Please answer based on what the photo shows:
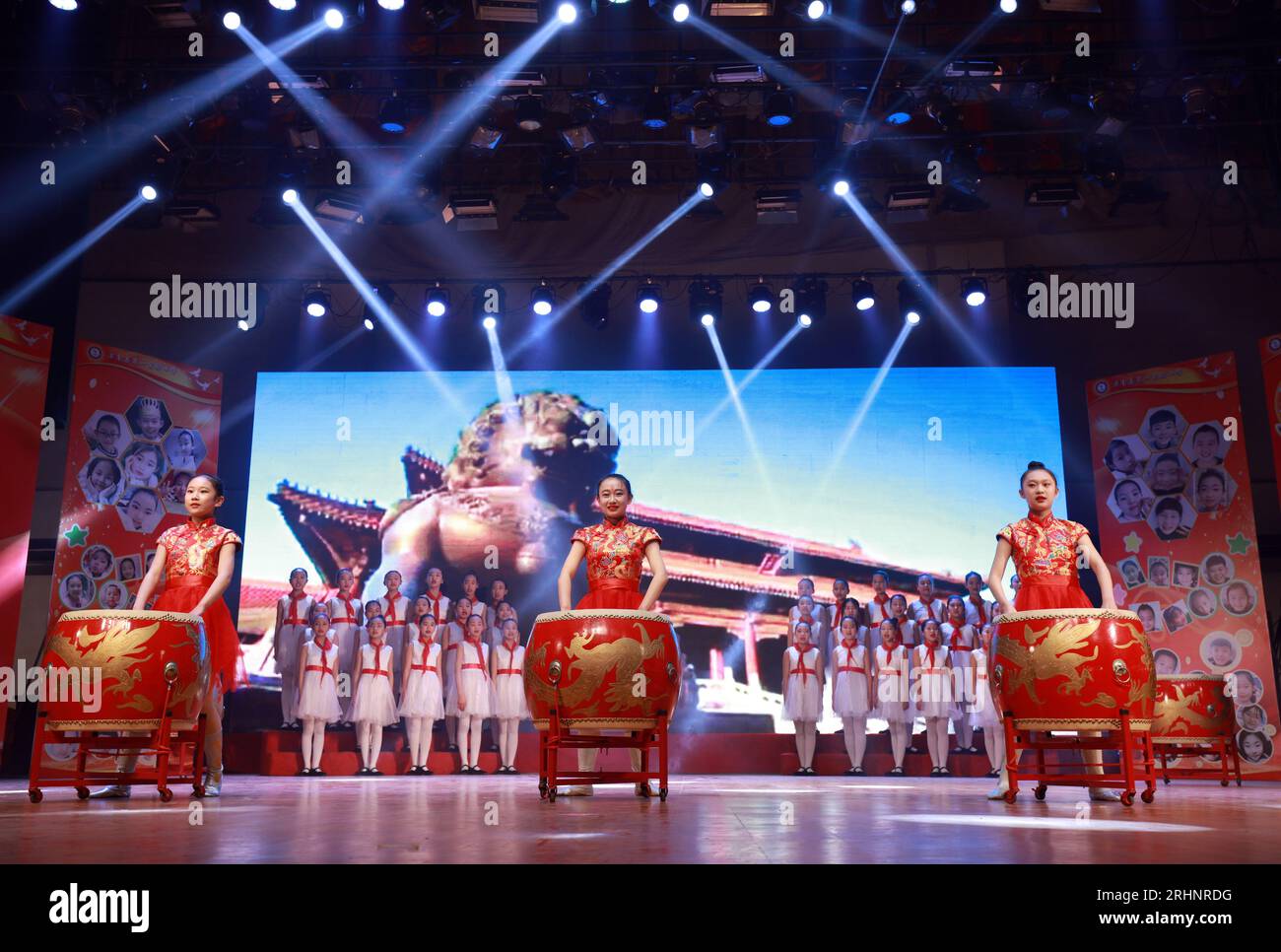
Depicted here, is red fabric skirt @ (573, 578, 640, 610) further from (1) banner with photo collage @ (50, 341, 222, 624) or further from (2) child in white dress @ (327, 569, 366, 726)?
(1) banner with photo collage @ (50, 341, 222, 624)

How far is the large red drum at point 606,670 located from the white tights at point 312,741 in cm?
581

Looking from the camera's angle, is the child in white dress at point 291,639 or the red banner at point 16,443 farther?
the child in white dress at point 291,639

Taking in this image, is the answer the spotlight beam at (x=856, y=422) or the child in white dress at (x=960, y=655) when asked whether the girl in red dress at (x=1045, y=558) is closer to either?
the child in white dress at (x=960, y=655)

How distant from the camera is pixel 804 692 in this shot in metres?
10.2

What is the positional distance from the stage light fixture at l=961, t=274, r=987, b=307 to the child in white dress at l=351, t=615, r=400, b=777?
6155mm

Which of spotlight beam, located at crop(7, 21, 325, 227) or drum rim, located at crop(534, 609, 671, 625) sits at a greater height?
spotlight beam, located at crop(7, 21, 325, 227)

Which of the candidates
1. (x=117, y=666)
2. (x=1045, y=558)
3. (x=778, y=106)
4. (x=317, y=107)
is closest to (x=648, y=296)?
(x=778, y=106)

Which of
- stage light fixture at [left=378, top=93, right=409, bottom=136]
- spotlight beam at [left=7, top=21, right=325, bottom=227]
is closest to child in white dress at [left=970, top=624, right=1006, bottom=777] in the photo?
stage light fixture at [left=378, top=93, right=409, bottom=136]

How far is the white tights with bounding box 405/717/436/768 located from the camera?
10.0 metres

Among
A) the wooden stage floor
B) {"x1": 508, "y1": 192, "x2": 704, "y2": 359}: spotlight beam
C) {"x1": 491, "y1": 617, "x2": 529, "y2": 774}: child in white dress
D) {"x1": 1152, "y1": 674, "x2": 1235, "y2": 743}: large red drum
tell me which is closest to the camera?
the wooden stage floor

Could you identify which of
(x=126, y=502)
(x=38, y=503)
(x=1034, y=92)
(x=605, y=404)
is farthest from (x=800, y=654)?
(x=38, y=503)

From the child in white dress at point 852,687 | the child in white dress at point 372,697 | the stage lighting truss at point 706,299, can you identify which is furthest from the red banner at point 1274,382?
the child in white dress at point 372,697

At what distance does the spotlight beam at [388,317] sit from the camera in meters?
11.2
